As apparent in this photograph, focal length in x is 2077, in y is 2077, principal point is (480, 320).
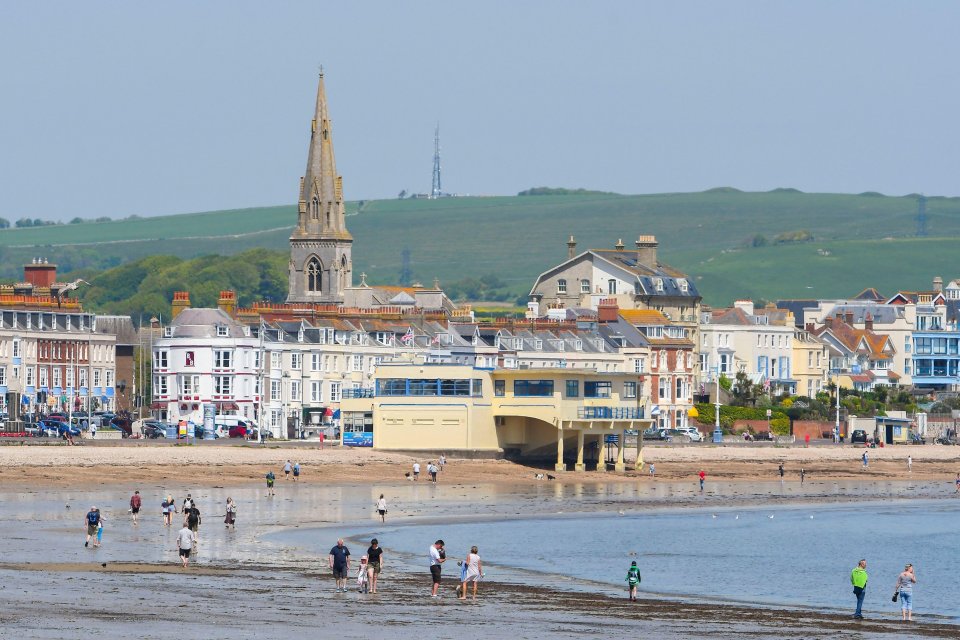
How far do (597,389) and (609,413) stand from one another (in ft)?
4.31

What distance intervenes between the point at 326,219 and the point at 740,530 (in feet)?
293

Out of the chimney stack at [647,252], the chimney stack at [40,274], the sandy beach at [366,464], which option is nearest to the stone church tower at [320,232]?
the chimney stack at [40,274]

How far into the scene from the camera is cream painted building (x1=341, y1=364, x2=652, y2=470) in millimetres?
98875

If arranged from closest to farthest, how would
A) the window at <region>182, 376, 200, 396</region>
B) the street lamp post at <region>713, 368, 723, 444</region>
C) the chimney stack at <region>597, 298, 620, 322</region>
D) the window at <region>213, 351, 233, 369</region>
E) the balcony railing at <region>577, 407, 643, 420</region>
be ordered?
the balcony railing at <region>577, 407, 643, 420</region> → the window at <region>213, 351, 233, 369</region> → the window at <region>182, 376, 200, 396</region> → the street lamp post at <region>713, 368, 723, 444</region> → the chimney stack at <region>597, 298, 620, 322</region>

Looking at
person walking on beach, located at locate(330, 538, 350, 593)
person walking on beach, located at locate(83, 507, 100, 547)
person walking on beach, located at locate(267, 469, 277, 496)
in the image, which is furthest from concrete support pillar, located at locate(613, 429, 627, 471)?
person walking on beach, located at locate(330, 538, 350, 593)

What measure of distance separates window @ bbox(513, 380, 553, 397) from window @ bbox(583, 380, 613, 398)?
6.13ft

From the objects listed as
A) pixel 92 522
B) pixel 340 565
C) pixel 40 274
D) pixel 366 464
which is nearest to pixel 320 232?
pixel 40 274

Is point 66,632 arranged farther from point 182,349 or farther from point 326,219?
point 326,219

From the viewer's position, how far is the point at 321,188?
530ft

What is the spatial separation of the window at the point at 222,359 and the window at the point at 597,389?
1036 inches

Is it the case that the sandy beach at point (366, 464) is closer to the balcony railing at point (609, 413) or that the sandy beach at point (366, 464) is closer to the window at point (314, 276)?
the balcony railing at point (609, 413)

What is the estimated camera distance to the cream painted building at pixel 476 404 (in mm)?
98875

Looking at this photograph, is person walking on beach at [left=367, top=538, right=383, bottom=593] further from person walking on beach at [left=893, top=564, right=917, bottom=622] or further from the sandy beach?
the sandy beach

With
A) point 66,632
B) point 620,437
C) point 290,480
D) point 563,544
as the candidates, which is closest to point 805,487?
point 620,437
